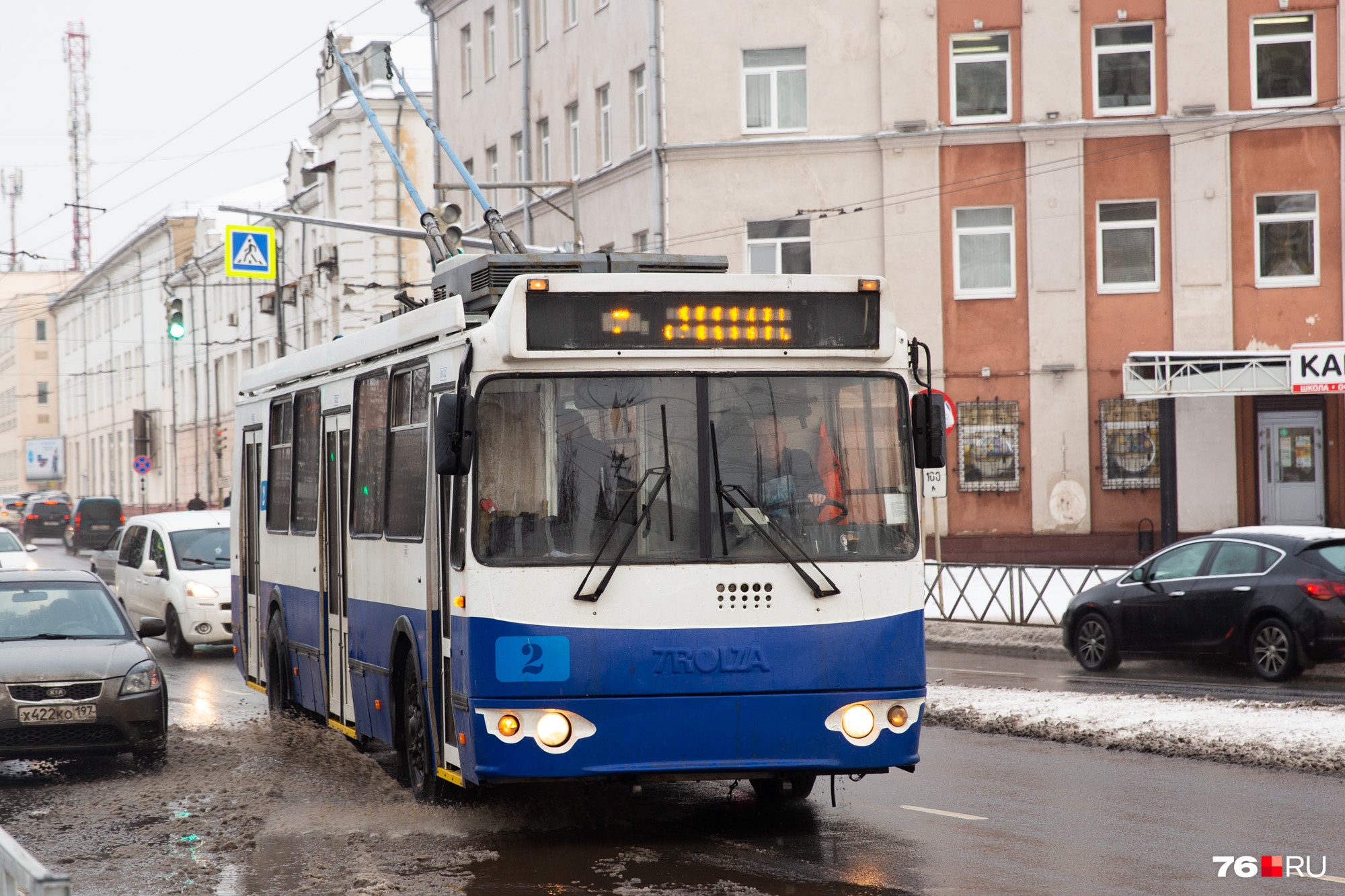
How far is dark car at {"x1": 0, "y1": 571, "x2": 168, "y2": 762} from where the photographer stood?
37.2ft

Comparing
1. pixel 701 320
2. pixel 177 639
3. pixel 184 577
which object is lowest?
pixel 177 639

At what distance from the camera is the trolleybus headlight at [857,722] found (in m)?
8.33

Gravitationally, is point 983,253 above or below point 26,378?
below

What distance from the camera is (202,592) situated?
2081cm

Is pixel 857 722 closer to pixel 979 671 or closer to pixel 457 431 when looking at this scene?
pixel 457 431

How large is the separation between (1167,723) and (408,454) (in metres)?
6.04

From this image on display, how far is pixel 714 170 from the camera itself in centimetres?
Answer: 3462

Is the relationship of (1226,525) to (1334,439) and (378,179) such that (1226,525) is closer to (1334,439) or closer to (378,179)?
(1334,439)

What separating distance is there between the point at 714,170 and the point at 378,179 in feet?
75.8

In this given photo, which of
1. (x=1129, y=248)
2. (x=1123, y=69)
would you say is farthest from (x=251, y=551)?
(x=1123, y=69)

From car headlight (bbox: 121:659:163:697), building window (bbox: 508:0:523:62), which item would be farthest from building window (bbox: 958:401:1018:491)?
car headlight (bbox: 121:659:163:697)

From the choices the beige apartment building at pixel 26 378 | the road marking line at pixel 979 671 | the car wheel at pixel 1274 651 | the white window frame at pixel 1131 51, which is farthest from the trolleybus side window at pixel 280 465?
the beige apartment building at pixel 26 378

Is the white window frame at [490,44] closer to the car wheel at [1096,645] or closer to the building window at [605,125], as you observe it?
the building window at [605,125]

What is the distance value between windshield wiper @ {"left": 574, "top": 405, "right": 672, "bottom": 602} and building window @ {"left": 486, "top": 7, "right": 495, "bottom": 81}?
37.4 m
